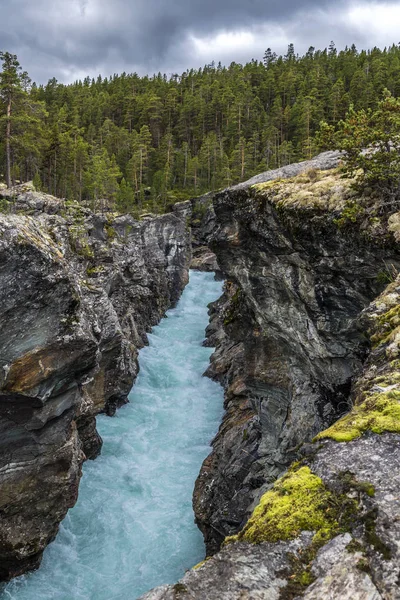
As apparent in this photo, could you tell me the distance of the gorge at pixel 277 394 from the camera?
5.57m

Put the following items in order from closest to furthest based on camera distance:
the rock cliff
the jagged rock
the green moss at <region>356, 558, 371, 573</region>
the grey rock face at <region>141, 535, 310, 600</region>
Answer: the green moss at <region>356, 558, 371, 573</region>
the grey rock face at <region>141, 535, 310, 600</region>
the rock cliff
the jagged rock

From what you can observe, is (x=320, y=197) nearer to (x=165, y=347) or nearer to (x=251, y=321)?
(x=251, y=321)

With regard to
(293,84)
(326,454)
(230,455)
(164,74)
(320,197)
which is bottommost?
(230,455)

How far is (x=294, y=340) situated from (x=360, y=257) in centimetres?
537

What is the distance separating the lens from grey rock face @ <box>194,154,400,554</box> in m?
15.1

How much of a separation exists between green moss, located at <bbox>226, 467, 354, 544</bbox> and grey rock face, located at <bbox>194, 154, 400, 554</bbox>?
7177 mm

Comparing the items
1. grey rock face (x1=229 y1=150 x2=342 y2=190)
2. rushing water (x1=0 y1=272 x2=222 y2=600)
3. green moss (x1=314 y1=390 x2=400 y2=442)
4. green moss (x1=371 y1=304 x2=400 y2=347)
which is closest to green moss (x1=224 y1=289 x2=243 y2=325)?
grey rock face (x1=229 y1=150 x2=342 y2=190)

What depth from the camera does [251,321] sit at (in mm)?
22078

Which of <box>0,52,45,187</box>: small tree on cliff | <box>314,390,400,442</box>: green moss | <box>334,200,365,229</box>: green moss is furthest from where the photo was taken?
<box>0,52,45,187</box>: small tree on cliff

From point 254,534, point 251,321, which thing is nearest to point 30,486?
point 251,321

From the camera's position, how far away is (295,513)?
6141mm

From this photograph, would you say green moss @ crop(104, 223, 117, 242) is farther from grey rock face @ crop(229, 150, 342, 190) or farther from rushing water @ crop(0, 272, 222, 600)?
grey rock face @ crop(229, 150, 342, 190)

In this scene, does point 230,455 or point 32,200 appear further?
point 32,200

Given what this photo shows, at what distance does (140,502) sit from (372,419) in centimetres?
1964
